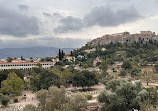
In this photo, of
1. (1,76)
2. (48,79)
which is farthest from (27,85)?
(48,79)

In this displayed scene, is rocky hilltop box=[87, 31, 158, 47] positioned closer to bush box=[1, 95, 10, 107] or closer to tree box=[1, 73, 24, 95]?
tree box=[1, 73, 24, 95]

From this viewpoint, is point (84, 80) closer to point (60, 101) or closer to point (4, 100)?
point (4, 100)

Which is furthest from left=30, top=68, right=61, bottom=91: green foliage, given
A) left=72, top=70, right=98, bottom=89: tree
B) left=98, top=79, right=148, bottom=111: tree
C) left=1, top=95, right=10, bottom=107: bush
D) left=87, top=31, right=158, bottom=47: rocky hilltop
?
left=87, top=31, right=158, bottom=47: rocky hilltop

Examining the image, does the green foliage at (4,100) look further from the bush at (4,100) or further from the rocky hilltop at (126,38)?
the rocky hilltop at (126,38)

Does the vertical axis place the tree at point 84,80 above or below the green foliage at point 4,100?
above

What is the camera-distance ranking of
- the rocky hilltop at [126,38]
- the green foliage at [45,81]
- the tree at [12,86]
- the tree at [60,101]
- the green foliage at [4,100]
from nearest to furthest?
the tree at [60,101], the green foliage at [4,100], the tree at [12,86], the green foliage at [45,81], the rocky hilltop at [126,38]

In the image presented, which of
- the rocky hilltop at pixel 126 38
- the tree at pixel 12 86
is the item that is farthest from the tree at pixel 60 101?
the rocky hilltop at pixel 126 38

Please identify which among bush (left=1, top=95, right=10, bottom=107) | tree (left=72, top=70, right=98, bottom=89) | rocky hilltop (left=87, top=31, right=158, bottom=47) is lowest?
bush (left=1, top=95, right=10, bottom=107)

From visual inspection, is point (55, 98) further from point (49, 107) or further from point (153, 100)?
point (153, 100)

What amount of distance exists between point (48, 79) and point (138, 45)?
63.8 metres

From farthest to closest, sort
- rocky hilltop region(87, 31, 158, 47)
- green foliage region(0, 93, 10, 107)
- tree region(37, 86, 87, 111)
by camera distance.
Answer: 1. rocky hilltop region(87, 31, 158, 47)
2. green foliage region(0, 93, 10, 107)
3. tree region(37, 86, 87, 111)

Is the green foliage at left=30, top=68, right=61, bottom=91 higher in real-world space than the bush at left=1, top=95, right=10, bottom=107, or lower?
higher

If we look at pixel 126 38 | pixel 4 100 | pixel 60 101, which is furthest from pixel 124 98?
pixel 126 38

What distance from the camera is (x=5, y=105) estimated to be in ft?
94.7
